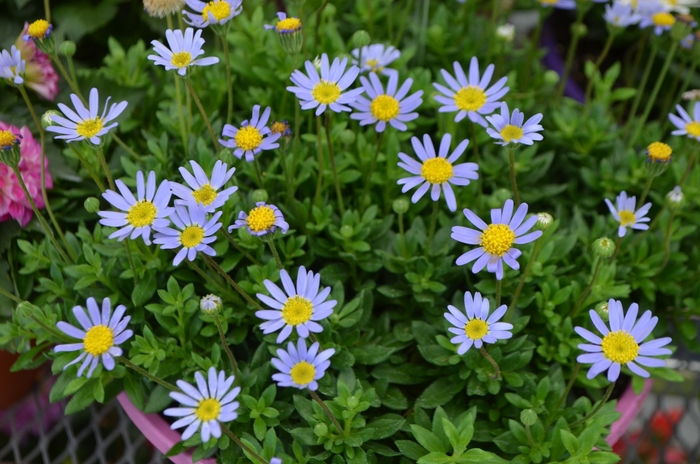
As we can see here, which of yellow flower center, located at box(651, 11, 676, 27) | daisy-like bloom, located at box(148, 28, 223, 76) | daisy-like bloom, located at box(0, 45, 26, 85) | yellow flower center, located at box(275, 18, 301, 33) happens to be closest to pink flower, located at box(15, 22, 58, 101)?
daisy-like bloom, located at box(0, 45, 26, 85)

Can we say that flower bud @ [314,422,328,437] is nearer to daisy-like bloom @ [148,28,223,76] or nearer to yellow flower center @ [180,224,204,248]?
yellow flower center @ [180,224,204,248]

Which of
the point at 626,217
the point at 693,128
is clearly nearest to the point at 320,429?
the point at 626,217

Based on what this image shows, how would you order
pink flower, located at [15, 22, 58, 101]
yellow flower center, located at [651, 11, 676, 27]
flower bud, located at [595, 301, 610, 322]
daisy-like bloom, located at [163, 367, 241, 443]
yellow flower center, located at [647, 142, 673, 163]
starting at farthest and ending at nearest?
1. yellow flower center, located at [651, 11, 676, 27]
2. pink flower, located at [15, 22, 58, 101]
3. yellow flower center, located at [647, 142, 673, 163]
4. flower bud, located at [595, 301, 610, 322]
5. daisy-like bloom, located at [163, 367, 241, 443]

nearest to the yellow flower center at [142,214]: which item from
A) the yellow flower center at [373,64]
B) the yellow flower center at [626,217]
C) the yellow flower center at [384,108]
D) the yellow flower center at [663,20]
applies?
the yellow flower center at [384,108]

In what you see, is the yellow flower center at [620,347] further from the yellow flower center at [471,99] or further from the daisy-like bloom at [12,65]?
the daisy-like bloom at [12,65]

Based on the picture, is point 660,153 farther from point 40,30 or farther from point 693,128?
point 40,30

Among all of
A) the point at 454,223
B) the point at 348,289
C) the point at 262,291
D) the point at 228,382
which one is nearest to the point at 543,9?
the point at 454,223
